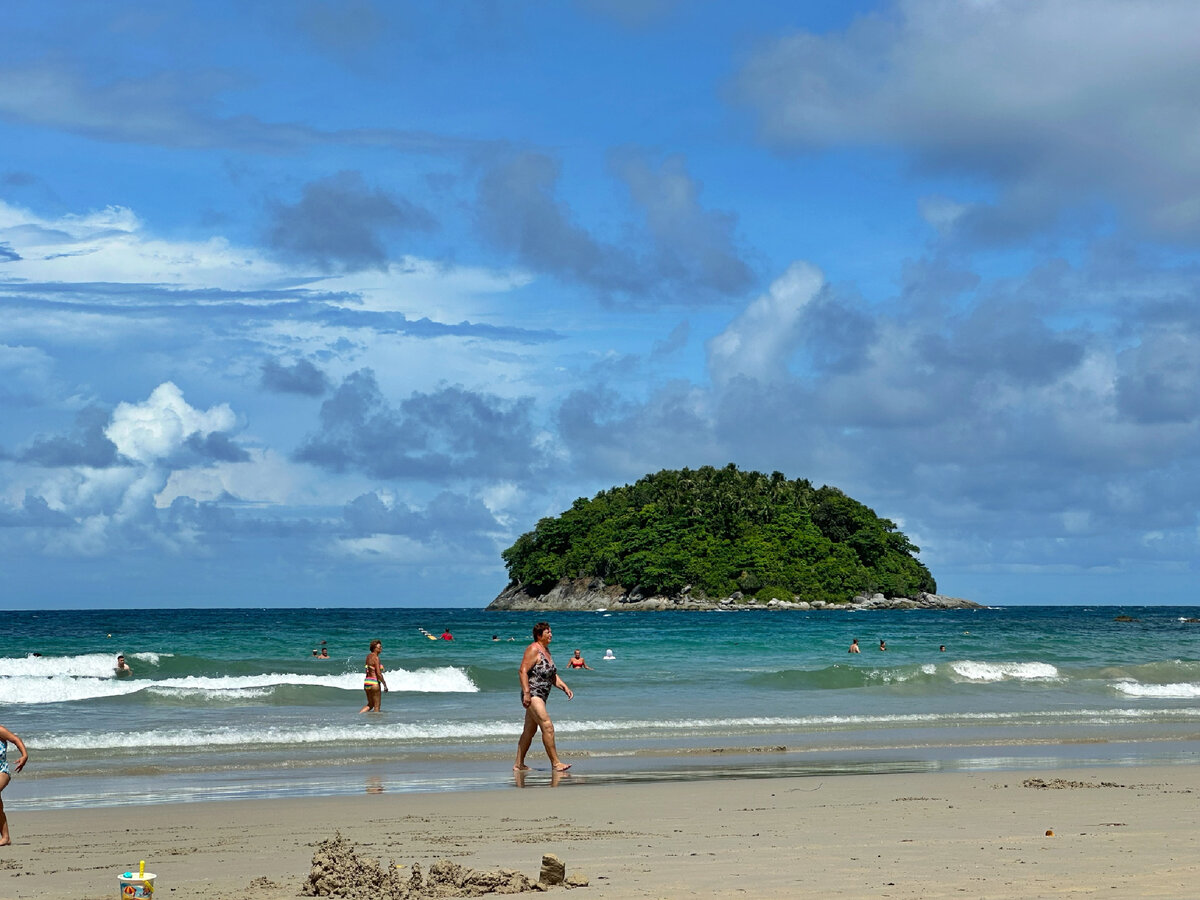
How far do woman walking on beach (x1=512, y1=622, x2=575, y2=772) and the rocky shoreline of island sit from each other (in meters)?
102

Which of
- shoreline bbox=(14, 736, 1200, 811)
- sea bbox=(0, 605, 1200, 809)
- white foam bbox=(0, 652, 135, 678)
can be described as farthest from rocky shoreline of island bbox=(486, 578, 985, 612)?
shoreline bbox=(14, 736, 1200, 811)

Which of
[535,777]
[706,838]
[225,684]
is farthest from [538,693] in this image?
[225,684]

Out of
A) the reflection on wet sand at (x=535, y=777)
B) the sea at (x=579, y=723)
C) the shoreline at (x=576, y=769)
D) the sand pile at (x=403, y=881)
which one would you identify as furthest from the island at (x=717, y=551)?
the sand pile at (x=403, y=881)

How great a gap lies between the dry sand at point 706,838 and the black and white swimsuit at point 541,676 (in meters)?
1.11

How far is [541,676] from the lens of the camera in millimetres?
13766

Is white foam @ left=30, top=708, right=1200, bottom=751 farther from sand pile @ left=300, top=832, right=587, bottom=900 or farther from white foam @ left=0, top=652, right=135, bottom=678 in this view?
white foam @ left=0, top=652, right=135, bottom=678

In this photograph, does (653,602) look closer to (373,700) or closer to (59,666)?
(59,666)

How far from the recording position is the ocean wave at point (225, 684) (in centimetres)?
2516

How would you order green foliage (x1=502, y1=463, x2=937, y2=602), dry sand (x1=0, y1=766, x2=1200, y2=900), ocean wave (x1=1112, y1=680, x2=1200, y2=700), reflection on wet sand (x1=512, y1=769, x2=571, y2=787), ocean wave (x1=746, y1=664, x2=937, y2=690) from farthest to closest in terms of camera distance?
green foliage (x1=502, y1=463, x2=937, y2=602)
ocean wave (x1=746, y1=664, x2=937, y2=690)
ocean wave (x1=1112, y1=680, x2=1200, y2=700)
reflection on wet sand (x1=512, y1=769, x2=571, y2=787)
dry sand (x1=0, y1=766, x2=1200, y2=900)

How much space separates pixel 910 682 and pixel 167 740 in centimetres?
1863

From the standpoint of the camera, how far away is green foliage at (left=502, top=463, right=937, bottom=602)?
120m

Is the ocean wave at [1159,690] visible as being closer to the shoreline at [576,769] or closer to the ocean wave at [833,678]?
the ocean wave at [833,678]

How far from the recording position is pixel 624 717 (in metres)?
20.8

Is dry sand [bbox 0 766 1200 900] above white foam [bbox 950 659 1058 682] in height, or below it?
above
